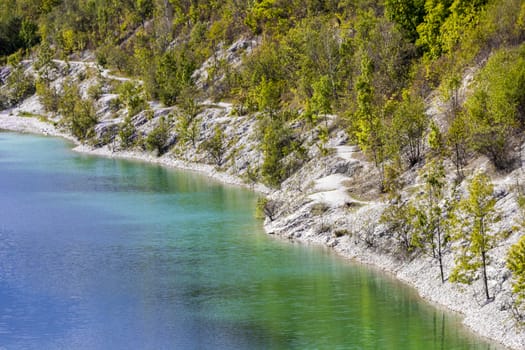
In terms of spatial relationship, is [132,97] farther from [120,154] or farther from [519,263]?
[519,263]

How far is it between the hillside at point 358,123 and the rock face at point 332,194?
196 millimetres

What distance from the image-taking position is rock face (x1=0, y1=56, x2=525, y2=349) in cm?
5925

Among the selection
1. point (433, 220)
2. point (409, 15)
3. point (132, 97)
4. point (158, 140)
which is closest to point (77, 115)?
point (132, 97)

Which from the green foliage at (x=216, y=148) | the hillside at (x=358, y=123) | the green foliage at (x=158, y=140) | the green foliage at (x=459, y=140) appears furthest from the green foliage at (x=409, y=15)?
the green foliage at (x=158, y=140)

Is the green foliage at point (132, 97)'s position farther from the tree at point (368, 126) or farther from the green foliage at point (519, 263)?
the green foliage at point (519, 263)

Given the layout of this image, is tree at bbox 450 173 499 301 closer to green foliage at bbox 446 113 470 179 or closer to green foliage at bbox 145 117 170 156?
green foliage at bbox 446 113 470 179

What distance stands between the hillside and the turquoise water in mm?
3628

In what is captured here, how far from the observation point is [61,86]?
19825 centimetres

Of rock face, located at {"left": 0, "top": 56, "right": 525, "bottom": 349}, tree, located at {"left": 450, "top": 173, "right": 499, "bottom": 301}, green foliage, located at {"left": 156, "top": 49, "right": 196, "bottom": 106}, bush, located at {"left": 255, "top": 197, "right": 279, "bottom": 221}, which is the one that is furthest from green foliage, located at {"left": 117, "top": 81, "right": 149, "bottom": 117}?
tree, located at {"left": 450, "top": 173, "right": 499, "bottom": 301}

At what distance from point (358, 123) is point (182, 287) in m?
36.0

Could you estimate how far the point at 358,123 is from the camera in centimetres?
9506

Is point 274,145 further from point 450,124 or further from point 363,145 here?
point 450,124

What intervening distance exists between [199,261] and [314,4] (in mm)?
93828

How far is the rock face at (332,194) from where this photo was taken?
194ft
